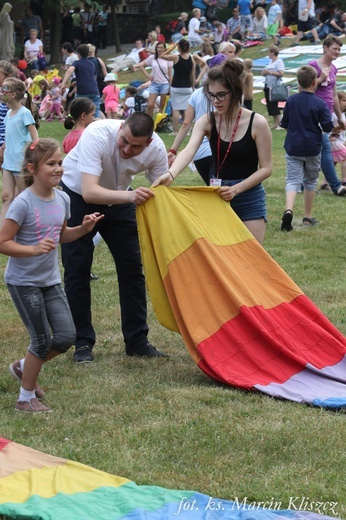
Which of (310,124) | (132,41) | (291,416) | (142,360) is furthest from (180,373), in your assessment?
(132,41)

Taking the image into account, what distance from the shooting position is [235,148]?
6617 millimetres

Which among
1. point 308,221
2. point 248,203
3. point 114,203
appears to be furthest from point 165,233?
point 308,221

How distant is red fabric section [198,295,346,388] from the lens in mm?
5855

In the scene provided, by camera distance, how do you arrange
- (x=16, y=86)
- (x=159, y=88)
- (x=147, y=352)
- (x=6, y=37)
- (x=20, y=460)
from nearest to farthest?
(x=20, y=460)
(x=147, y=352)
(x=16, y=86)
(x=159, y=88)
(x=6, y=37)

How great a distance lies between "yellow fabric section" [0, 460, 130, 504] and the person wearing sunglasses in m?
2.42

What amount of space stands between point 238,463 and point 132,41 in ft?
131

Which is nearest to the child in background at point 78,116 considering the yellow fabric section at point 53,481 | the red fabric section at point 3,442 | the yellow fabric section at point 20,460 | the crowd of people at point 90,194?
the crowd of people at point 90,194

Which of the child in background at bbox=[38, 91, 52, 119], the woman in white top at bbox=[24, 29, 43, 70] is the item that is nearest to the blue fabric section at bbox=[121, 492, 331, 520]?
the child in background at bbox=[38, 91, 52, 119]

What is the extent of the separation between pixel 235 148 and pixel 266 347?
1.51 meters

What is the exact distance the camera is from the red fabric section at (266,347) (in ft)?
19.2

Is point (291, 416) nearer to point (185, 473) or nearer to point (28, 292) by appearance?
point (185, 473)

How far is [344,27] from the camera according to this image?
33.3 meters

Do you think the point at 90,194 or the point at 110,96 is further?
the point at 110,96

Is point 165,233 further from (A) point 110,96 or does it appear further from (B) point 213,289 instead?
(A) point 110,96
